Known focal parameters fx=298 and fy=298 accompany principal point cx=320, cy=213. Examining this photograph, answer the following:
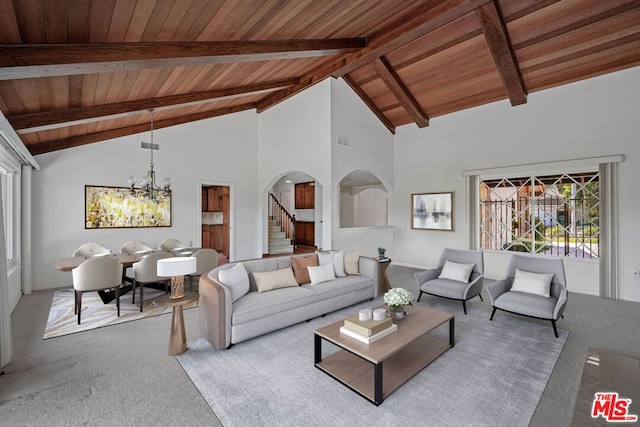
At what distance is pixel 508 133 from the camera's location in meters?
6.27

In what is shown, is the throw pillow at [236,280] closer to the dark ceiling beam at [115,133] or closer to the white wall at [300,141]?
the white wall at [300,141]

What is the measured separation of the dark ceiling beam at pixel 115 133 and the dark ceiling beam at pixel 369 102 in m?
2.92

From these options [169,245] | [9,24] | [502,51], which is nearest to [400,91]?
[502,51]

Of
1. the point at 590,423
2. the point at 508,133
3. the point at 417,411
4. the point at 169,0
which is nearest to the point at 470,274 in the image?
the point at 590,423

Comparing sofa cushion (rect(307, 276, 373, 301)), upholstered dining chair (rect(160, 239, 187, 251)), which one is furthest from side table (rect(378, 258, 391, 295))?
upholstered dining chair (rect(160, 239, 187, 251))

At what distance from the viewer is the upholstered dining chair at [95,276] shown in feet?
13.1

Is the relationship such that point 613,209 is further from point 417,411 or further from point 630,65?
point 417,411

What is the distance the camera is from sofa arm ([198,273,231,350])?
124 inches

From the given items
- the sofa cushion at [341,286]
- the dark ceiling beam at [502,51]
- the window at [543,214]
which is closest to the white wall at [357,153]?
the sofa cushion at [341,286]

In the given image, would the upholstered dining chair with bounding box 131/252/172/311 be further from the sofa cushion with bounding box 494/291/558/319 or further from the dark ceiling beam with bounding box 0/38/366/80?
the sofa cushion with bounding box 494/291/558/319

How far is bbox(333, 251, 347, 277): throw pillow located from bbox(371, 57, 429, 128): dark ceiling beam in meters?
3.92

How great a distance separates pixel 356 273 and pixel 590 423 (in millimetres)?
3180

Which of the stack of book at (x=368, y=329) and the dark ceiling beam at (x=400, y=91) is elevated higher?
the dark ceiling beam at (x=400, y=91)

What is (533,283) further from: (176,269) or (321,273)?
(176,269)
